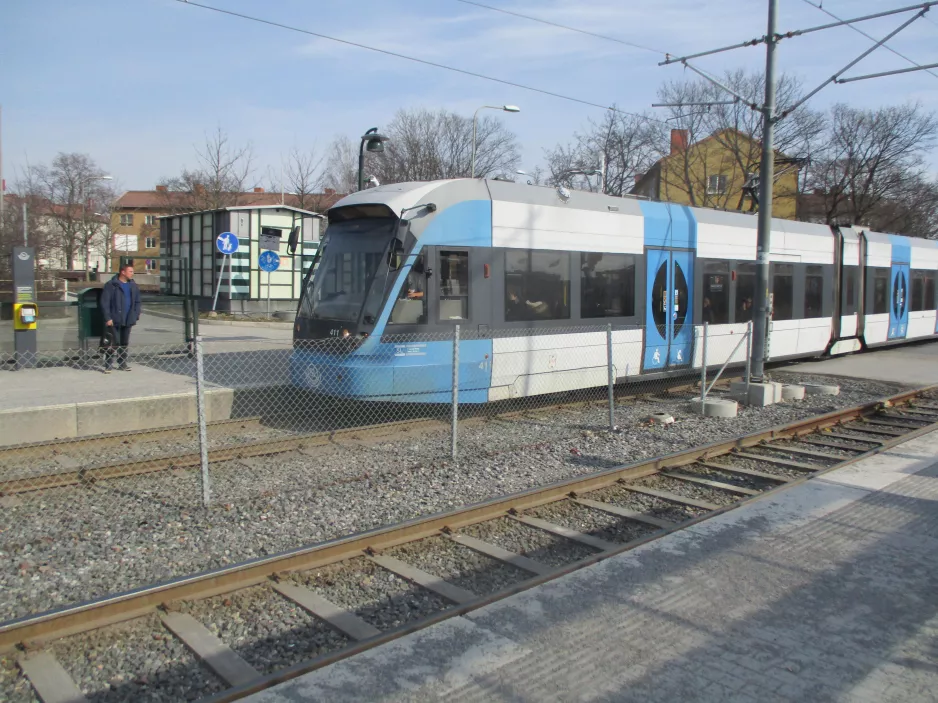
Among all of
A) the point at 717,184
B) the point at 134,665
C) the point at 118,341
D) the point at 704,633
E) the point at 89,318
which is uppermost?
the point at 717,184

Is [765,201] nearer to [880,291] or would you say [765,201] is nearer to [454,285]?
[454,285]

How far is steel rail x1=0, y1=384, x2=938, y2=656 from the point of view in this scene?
3928 mm

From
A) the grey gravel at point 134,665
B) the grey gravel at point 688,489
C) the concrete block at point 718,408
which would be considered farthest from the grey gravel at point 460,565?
the concrete block at point 718,408

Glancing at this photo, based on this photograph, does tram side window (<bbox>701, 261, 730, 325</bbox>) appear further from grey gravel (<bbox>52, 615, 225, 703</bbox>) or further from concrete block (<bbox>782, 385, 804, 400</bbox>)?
grey gravel (<bbox>52, 615, 225, 703</bbox>)

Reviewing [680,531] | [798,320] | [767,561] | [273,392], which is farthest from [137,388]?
[798,320]

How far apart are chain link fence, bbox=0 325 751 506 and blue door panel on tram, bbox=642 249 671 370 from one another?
0.07 m

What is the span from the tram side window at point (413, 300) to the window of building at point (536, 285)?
1.38 meters

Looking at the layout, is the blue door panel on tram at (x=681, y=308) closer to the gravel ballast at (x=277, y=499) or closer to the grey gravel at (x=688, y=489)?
the gravel ballast at (x=277, y=499)

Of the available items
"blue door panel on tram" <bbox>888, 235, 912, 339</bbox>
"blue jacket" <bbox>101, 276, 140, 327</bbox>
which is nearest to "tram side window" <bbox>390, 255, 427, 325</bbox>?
"blue jacket" <bbox>101, 276, 140, 327</bbox>

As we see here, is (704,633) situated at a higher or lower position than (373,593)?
higher

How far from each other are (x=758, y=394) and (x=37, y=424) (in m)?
10.4

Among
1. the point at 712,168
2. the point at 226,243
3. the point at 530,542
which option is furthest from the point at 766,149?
the point at 712,168

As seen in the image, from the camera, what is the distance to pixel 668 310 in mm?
12586

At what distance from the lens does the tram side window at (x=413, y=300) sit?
9141mm
